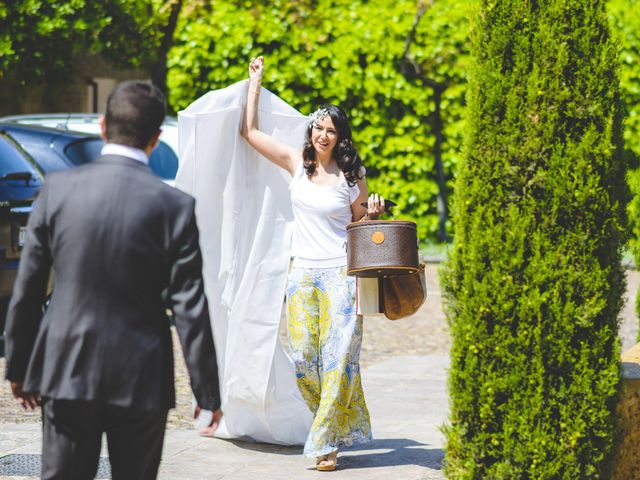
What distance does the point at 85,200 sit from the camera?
11.0 feet

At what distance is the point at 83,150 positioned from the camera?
33.3 ft

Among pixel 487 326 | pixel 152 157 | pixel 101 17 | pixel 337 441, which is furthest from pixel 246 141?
pixel 101 17

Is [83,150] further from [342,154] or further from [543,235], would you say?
[543,235]

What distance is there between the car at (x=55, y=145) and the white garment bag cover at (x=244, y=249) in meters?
3.50

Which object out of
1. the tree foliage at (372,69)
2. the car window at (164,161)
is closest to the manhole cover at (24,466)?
the car window at (164,161)

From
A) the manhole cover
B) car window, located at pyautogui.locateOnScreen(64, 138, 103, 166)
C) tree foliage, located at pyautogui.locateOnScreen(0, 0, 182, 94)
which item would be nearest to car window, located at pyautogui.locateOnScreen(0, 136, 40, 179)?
car window, located at pyautogui.locateOnScreen(64, 138, 103, 166)

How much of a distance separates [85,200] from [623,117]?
2.18 m

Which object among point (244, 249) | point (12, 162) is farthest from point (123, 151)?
point (12, 162)

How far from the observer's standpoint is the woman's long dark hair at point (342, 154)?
19.9ft

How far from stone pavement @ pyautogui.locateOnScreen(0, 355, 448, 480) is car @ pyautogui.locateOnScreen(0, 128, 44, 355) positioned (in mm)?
2208

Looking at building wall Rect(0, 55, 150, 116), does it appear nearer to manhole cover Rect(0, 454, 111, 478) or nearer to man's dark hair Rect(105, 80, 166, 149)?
manhole cover Rect(0, 454, 111, 478)

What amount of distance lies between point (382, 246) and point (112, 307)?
2.41m

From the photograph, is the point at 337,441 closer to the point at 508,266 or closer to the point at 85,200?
the point at 508,266

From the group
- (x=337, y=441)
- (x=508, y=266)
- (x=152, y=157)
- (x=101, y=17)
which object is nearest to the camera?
(x=508, y=266)
